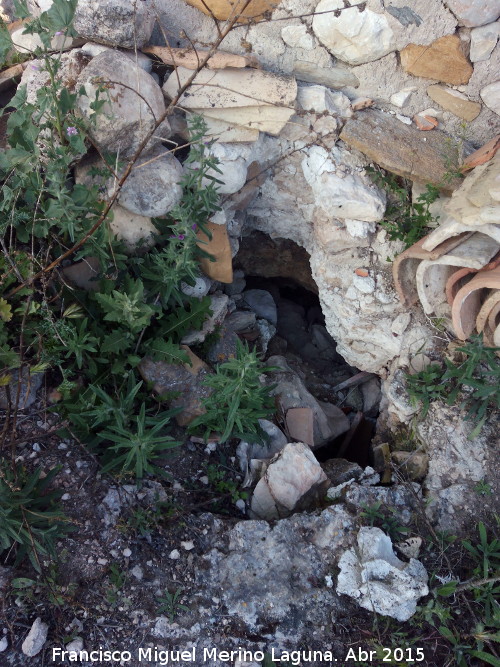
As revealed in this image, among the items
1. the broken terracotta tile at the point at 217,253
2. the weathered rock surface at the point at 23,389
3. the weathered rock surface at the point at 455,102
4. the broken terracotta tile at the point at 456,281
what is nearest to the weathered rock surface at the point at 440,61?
the weathered rock surface at the point at 455,102

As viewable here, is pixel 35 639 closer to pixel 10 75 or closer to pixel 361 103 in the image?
pixel 10 75

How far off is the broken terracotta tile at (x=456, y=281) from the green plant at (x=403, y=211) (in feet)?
1.42

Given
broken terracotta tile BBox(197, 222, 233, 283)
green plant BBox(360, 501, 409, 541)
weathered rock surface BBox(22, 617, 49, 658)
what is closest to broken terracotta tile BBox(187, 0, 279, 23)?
broken terracotta tile BBox(197, 222, 233, 283)

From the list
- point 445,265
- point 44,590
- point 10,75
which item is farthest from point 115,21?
point 44,590

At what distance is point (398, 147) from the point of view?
3.59m

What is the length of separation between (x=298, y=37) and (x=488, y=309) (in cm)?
221

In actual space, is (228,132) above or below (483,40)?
below

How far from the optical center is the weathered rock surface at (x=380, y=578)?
2.72 meters

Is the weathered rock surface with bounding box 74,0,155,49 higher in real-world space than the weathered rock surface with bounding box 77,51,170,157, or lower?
higher

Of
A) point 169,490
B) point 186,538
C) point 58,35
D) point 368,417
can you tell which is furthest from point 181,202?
point 368,417

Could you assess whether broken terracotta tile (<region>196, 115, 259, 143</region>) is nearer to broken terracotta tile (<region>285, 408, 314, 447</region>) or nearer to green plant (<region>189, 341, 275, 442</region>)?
green plant (<region>189, 341, 275, 442</region>)

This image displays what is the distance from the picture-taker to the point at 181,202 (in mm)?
3381

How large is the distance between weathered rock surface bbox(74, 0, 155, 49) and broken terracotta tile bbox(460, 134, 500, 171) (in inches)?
88.5

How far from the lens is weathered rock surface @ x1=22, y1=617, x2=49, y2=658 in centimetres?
251
